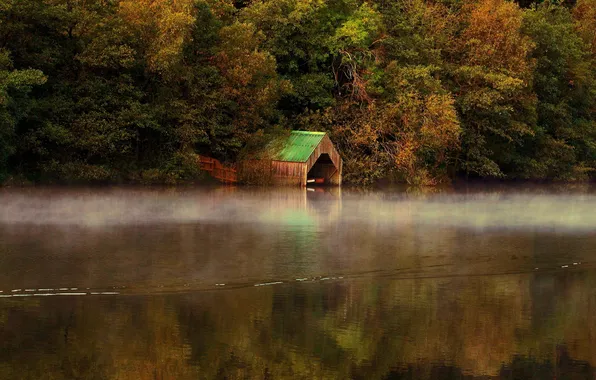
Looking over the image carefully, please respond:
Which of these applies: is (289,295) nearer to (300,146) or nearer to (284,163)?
(284,163)

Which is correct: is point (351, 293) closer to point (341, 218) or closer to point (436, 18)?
point (341, 218)

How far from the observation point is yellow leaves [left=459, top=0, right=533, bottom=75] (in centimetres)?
6203

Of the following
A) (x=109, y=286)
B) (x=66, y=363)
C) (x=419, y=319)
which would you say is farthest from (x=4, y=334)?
(x=419, y=319)

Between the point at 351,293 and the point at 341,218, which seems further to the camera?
the point at 341,218

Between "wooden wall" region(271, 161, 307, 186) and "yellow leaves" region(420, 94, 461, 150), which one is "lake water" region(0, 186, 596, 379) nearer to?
"wooden wall" region(271, 161, 307, 186)

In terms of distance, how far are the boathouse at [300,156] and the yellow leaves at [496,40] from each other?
14258 millimetres

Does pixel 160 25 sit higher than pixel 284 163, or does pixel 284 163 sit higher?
pixel 160 25

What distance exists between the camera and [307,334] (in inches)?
604

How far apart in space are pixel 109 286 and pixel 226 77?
3297cm

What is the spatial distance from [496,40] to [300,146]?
1733 centimetres

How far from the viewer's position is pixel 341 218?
114ft

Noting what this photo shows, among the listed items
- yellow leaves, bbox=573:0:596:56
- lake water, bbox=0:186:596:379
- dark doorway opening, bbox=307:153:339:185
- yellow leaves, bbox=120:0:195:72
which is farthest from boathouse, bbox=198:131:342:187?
yellow leaves, bbox=573:0:596:56

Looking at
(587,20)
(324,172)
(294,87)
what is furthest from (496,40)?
(587,20)

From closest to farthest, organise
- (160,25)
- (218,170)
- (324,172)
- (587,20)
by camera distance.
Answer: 1. (160,25)
2. (218,170)
3. (324,172)
4. (587,20)
